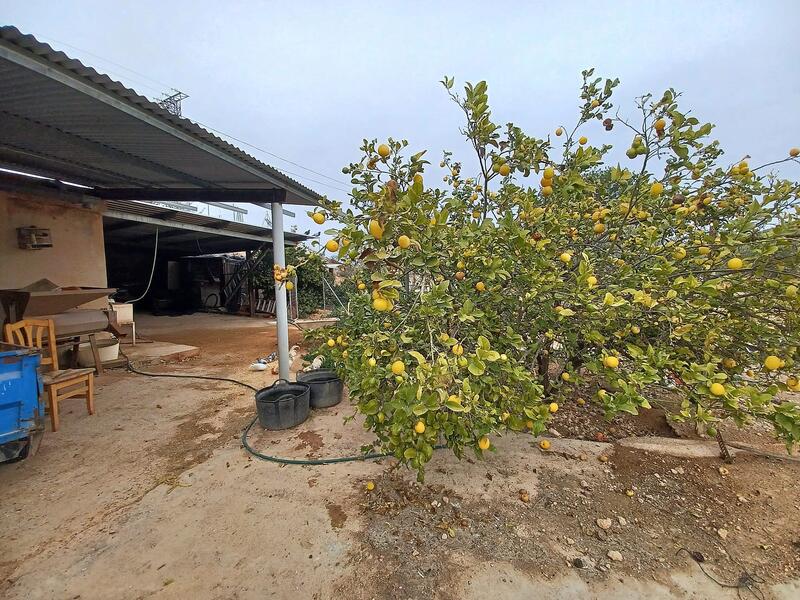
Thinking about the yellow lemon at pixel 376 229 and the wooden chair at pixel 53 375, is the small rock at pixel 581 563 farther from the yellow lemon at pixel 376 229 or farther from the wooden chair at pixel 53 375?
the wooden chair at pixel 53 375

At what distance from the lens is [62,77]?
77.7 inches

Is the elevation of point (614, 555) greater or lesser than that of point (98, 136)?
lesser

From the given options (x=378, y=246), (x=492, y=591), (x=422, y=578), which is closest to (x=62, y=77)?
(x=378, y=246)

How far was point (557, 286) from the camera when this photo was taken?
1590 mm

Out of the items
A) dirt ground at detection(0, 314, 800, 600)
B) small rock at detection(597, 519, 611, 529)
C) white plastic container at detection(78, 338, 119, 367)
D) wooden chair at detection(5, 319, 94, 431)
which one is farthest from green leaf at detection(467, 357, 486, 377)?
white plastic container at detection(78, 338, 119, 367)

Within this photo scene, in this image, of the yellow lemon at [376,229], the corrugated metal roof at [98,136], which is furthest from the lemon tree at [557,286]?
the corrugated metal roof at [98,136]

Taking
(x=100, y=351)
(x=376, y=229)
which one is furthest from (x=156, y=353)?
(x=376, y=229)

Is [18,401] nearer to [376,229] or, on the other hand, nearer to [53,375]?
[53,375]

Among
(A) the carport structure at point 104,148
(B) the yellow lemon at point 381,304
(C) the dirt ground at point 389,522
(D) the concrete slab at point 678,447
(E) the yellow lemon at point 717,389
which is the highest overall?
(A) the carport structure at point 104,148

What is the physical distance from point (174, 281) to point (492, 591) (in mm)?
14965

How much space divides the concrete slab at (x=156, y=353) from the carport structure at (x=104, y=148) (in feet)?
7.91

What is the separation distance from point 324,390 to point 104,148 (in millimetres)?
3234

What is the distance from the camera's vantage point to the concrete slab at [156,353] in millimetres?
5602

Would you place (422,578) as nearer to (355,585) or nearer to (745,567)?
(355,585)
